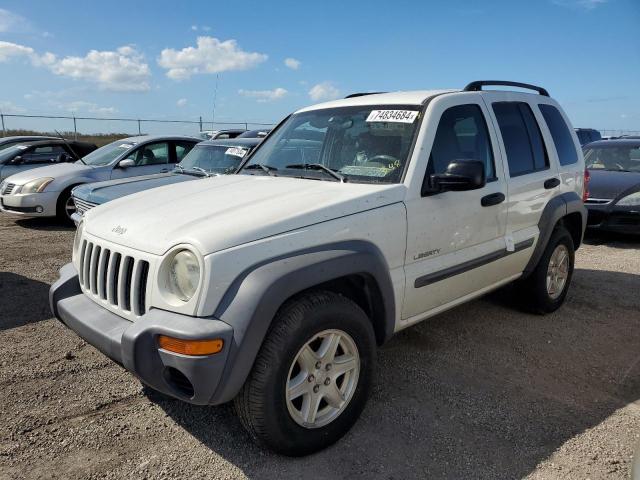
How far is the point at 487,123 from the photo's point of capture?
12.6ft

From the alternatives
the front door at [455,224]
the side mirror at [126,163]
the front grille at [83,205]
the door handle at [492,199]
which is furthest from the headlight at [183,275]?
the side mirror at [126,163]

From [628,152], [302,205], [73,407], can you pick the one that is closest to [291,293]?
[302,205]

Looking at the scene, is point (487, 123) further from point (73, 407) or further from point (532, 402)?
point (73, 407)

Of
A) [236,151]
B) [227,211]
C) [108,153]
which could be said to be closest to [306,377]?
[227,211]

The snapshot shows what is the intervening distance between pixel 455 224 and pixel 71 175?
7544mm

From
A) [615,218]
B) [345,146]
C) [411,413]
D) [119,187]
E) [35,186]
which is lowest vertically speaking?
[411,413]

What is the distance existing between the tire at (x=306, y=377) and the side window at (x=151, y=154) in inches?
284

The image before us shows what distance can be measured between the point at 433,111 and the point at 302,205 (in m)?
1.24

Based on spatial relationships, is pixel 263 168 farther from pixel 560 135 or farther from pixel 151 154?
pixel 151 154

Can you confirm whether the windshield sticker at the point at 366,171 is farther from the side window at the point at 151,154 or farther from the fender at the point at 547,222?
the side window at the point at 151,154

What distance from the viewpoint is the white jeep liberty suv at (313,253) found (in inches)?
92.4

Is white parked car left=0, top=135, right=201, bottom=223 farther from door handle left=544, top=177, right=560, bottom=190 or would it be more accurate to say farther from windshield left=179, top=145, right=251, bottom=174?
door handle left=544, top=177, right=560, bottom=190

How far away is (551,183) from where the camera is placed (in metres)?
4.41

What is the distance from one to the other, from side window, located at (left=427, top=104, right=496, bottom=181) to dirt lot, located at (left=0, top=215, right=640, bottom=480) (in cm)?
140
